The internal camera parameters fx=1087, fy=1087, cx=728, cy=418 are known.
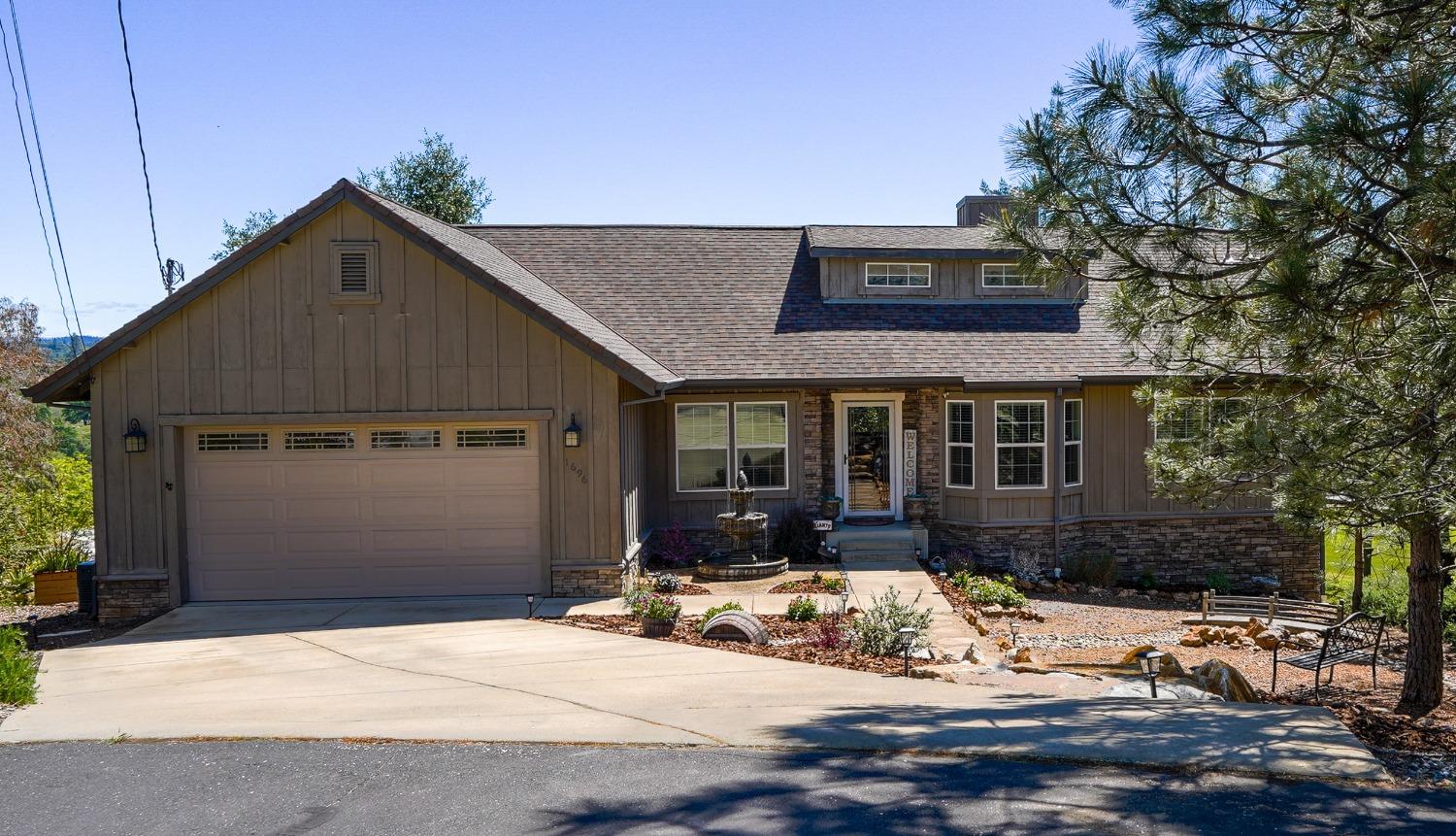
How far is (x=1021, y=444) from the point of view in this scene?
17.1 metres

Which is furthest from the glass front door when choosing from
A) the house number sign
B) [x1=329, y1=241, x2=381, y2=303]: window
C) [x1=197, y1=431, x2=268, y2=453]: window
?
[x1=197, y1=431, x2=268, y2=453]: window

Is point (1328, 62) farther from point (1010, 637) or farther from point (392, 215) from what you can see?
point (392, 215)

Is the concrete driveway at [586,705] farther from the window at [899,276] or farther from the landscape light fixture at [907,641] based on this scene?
the window at [899,276]

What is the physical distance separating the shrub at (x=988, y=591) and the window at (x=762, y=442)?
3.34m

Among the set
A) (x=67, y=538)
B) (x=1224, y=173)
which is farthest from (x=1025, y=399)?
(x=67, y=538)

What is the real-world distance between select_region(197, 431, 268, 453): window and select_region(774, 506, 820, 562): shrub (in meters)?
7.48

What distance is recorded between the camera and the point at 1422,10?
682 centimetres

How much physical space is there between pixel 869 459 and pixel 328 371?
28.1ft

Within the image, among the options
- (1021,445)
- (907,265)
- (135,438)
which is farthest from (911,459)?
(135,438)

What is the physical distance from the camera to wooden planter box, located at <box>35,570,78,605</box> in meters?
15.5

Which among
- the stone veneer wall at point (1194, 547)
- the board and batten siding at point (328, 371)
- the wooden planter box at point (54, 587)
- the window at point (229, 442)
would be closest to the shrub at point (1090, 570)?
the stone veneer wall at point (1194, 547)

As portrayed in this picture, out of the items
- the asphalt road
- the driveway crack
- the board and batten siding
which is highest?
the board and batten siding

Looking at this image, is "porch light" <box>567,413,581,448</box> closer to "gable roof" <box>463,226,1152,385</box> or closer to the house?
the house

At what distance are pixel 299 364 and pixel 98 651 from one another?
153 inches
